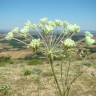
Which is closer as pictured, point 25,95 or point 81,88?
point 25,95

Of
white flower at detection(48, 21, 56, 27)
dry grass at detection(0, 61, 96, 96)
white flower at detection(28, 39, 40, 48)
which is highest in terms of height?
white flower at detection(48, 21, 56, 27)

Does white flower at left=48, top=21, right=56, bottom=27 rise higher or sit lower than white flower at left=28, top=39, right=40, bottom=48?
higher

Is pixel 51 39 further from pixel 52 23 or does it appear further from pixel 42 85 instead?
pixel 42 85

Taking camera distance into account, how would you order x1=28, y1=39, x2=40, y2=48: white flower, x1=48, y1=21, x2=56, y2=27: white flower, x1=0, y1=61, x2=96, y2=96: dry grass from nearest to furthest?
x1=28, y1=39, x2=40, y2=48: white flower
x1=48, y1=21, x2=56, y2=27: white flower
x1=0, y1=61, x2=96, y2=96: dry grass

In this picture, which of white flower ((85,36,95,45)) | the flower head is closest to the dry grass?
the flower head

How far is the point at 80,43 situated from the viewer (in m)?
5.83

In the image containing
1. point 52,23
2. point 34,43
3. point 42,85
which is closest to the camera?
point 34,43

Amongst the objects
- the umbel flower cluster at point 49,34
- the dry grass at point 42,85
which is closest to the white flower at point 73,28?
the umbel flower cluster at point 49,34

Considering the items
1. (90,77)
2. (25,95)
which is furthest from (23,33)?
(90,77)

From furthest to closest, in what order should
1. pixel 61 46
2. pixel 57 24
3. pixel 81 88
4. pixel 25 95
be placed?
1. pixel 81 88
2. pixel 25 95
3. pixel 57 24
4. pixel 61 46

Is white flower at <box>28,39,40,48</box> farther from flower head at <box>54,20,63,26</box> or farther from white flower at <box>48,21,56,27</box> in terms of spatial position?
flower head at <box>54,20,63,26</box>

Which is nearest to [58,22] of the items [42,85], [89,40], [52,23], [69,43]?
[52,23]

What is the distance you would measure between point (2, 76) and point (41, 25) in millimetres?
11236

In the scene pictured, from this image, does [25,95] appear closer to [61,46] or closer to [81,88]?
[81,88]
